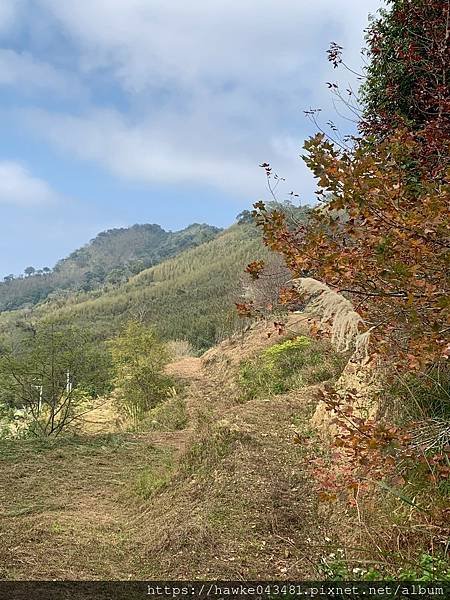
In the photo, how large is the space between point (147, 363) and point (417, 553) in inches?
495

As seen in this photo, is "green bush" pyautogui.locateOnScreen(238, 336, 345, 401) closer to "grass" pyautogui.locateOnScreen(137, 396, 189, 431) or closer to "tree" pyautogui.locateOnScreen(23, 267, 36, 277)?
"grass" pyautogui.locateOnScreen(137, 396, 189, 431)

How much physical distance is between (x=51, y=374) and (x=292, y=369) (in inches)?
186

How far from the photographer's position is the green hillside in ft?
145

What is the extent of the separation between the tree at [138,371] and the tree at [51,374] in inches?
164

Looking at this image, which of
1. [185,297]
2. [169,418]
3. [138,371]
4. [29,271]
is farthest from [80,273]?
[169,418]

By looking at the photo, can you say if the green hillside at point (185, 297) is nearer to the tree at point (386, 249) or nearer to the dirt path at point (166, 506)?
the dirt path at point (166, 506)

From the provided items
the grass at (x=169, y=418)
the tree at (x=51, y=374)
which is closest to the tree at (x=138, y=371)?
the grass at (x=169, y=418)

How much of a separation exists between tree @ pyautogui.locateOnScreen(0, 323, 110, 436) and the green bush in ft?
10.6

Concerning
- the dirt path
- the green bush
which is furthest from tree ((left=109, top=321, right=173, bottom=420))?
the dirt path

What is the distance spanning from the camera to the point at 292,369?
10.7m

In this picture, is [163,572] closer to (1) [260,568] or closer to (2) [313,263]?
(1) [260,568]

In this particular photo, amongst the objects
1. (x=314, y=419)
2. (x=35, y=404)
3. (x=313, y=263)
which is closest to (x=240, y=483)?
(x=314, y=419)

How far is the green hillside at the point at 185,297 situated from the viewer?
145 feet

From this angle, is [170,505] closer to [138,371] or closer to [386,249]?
[386,249]
